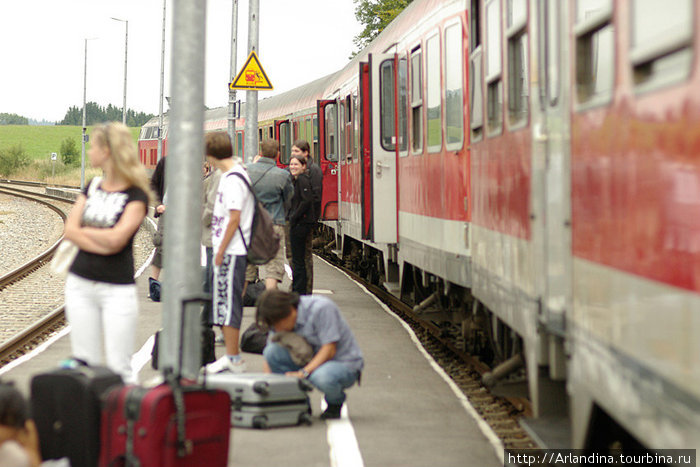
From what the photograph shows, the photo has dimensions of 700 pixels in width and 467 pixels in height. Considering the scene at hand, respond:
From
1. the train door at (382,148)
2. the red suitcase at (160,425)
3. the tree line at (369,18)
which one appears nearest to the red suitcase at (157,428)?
the red suitcase at (160,425)

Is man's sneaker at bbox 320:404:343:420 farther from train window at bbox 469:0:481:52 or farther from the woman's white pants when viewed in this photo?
train window at bbox 469:0:481:52

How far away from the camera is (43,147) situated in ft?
368

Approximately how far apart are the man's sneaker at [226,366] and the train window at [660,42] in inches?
196

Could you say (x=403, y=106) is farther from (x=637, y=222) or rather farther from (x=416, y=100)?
(x=637, y=222)

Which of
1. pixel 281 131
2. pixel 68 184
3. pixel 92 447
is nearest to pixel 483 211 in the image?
pixel 92 447

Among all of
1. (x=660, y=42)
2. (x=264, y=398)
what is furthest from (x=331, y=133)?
(x=660, y=42)

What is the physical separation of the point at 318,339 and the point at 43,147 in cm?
10993

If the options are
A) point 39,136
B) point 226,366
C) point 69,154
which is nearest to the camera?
point 226,366

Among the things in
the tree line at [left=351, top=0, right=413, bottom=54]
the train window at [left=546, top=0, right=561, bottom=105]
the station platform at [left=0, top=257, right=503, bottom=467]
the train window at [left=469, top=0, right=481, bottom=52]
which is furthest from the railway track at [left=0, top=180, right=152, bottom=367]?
the tree line at [left=351, top=0, right=413, bottom=54]

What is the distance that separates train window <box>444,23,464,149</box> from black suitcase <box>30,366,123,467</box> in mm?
4394

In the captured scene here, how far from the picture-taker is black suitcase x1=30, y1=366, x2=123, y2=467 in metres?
4.89

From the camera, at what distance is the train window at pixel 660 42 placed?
10.4 feet

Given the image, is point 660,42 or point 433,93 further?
point 433,93

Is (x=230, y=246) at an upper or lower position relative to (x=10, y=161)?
lower
